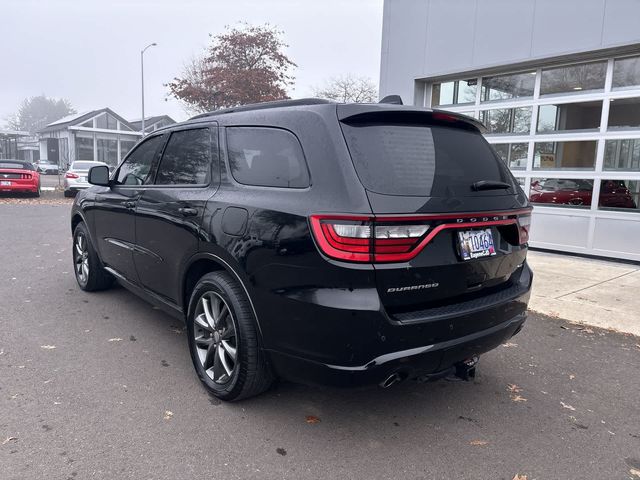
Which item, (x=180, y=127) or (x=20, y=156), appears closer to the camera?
(x=180, y=127)

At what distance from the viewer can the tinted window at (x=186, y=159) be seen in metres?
3.43

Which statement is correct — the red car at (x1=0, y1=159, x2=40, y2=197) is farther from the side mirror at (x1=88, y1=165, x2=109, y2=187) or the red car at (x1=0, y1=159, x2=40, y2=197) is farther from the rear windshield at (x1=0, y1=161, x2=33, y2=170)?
the side mirror at (x1=88, y1=165, x2=109, y2=187)

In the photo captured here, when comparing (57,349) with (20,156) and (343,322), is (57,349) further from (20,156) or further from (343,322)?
(20,156)

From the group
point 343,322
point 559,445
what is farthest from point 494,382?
point 343,322

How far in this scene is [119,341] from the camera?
13.4 feet

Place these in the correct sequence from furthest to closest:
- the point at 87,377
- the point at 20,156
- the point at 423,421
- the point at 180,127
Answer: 1. the point at 20,156
2. the point at 180,127
3. the point at 87,377
4. the point at 423,421

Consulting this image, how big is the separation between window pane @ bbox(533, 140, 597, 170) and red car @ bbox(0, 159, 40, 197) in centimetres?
1760

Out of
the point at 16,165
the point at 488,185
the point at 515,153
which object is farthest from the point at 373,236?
the point at 16,165

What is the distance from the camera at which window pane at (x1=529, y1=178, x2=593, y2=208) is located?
850 cm

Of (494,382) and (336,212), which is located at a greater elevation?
(336,212)

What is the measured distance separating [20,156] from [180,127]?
8650 cm

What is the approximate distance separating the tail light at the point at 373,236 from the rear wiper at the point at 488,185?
465 mm

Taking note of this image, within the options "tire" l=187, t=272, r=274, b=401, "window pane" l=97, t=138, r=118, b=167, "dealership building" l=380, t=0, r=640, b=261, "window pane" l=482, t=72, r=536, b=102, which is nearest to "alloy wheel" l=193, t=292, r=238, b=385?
"tire" l=187, t=272, r=274, b=401

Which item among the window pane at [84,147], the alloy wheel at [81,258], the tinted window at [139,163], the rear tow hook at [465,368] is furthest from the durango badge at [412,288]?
the window pane at [84,147]
